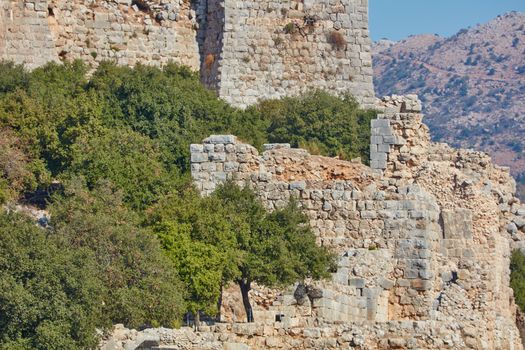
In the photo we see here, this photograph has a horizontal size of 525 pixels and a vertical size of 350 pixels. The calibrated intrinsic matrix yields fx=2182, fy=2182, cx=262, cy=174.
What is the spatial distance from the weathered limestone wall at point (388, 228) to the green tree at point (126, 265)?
5.80ft

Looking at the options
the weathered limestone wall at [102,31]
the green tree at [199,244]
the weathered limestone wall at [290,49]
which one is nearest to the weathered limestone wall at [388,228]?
the green tree at [199,244]

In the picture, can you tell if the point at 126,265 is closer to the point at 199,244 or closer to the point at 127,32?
the point at 199,244

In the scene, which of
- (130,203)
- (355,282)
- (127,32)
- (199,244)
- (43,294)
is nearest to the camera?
(43,294)

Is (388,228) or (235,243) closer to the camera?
(235,243)

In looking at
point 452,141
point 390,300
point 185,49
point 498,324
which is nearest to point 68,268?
point 390,300

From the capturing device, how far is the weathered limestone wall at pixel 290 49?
147 feet

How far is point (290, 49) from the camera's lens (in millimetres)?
45312

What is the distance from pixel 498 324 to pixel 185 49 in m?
14.5

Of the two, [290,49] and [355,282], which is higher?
[290,49]

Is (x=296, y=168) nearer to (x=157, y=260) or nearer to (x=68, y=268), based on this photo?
(x=157, y=260)

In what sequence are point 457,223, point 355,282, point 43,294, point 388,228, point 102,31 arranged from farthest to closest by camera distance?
point 102,31 < point 457,223 < point 388,228 < point 355,282 < point 43,294

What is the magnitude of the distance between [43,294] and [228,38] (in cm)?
1935

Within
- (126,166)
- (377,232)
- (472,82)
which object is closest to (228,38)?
(126,166)

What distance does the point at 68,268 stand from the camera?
2691cm
